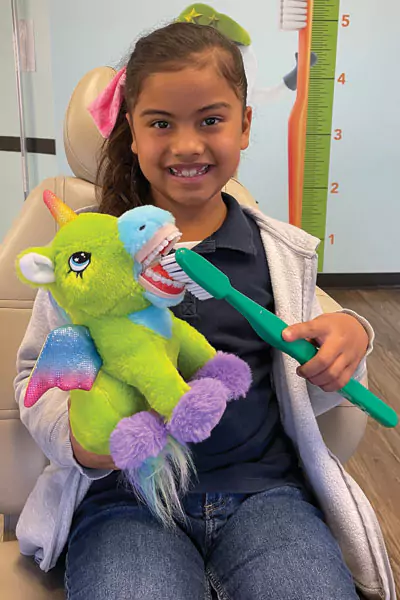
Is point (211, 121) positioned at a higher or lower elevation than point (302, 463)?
higher

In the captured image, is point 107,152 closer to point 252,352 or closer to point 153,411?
point 252,352

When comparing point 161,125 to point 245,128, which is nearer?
point 161,125

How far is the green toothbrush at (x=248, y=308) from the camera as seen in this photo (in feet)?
1.71

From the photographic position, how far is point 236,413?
31.4 inches

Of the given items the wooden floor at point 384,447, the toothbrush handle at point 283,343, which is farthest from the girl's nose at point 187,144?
the wooden floor at point 384,447

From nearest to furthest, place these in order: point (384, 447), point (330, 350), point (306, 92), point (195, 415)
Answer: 1. point (195, 415)
2. point (330, 350)
3. point (384, 447)
4. point (306, 92)

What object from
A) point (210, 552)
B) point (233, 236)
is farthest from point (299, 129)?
point (210, 552)

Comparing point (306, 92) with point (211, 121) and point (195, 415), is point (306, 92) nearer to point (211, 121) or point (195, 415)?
point (211, 121)

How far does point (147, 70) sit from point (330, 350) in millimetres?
428

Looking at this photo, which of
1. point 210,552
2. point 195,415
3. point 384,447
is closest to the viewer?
point 195,415

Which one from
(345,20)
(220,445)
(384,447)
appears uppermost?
(345,20)

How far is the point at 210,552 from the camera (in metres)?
0.77

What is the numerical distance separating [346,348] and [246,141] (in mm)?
354

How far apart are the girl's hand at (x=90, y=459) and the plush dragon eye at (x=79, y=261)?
217mm
